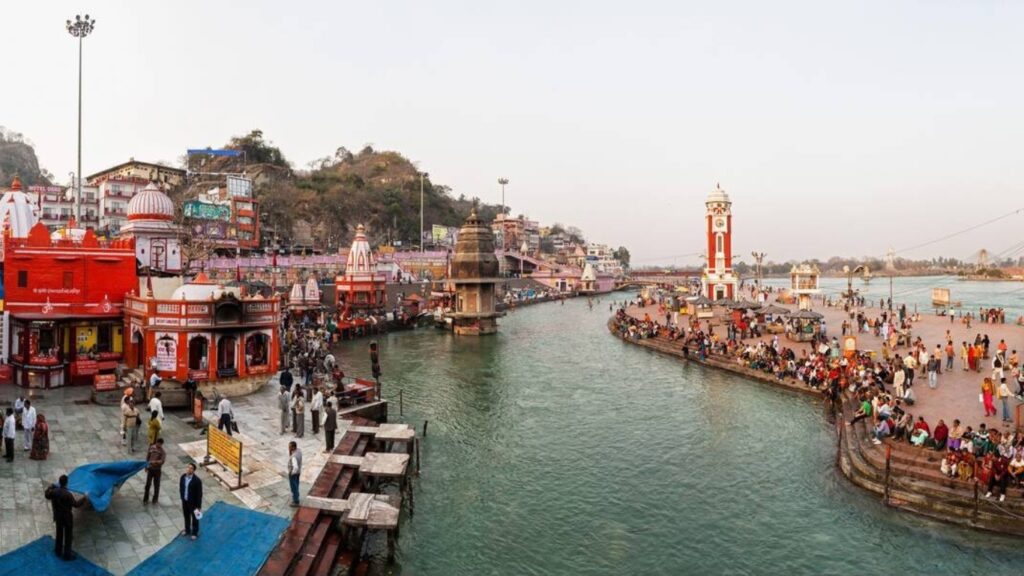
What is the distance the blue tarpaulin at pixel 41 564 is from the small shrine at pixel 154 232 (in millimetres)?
20827

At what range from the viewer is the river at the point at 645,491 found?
11398 mm

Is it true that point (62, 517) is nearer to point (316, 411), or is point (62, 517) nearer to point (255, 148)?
point (316, 411)

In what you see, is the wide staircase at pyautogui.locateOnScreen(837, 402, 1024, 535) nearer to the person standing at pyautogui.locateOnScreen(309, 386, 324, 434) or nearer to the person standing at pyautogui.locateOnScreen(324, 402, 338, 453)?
the person standing at pyautogui.locateOnScreen(324, 402, 338, 453)

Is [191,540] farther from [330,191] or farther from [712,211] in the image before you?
[330,191]

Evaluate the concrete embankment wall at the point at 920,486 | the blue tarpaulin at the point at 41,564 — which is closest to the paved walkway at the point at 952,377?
the concrete embankment wall at the point at 920,486

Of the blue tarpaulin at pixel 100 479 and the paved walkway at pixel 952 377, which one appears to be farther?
the paved walkway at pixel 952 377

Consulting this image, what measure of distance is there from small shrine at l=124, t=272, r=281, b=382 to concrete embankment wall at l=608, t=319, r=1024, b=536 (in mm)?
18289

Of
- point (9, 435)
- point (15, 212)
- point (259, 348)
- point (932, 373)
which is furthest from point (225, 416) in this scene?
point (932, 373)

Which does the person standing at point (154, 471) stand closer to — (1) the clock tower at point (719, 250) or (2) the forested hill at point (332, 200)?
(1) the clock tower at point (719, 250)

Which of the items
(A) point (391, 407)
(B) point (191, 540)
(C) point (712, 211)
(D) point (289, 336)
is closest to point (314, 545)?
(B) point (191, 540)

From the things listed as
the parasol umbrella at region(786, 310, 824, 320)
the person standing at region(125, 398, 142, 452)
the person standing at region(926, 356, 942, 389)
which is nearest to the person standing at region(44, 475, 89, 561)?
the person standing at region(125, 398, 142, 452)

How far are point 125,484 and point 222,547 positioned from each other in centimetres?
418

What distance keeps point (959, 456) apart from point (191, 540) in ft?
49.8

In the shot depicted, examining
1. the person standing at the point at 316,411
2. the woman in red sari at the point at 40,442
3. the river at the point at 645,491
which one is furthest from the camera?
the person standing at the point at 316,411
